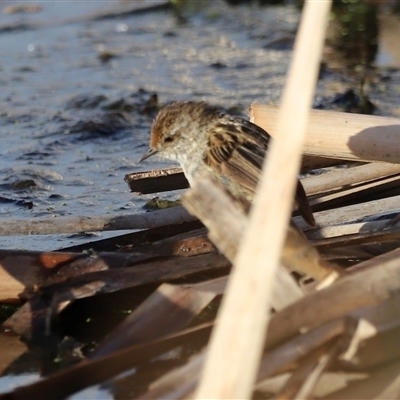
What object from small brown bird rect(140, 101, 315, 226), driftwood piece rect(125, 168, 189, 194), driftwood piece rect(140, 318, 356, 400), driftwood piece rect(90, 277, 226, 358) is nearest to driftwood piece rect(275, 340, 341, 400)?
driftwood piece rect(140, 318, 356, 400)

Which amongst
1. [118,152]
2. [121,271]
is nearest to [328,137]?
[121,271]

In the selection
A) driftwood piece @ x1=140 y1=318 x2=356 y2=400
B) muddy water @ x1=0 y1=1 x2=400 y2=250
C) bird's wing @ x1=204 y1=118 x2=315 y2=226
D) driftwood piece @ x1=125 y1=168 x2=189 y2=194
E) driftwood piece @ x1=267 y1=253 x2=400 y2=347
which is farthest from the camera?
muddy water @ x1=0 y1=1 x2=400 y2=250

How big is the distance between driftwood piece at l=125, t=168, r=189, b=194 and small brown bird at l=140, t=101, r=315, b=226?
0.08 metres

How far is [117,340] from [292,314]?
90 cm

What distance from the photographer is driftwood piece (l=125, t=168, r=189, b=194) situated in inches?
218

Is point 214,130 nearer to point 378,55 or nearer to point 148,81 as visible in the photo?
point 148,81

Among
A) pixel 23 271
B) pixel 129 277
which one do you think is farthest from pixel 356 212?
pixel 23 271

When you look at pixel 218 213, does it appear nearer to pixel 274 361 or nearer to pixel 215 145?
pixel 274 361

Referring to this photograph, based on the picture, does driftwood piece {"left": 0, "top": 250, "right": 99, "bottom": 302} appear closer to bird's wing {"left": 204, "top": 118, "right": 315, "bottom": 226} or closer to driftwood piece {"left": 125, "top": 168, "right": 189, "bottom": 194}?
driftwood piece {"left": 125, "top": 168, "right": 189, "bottom": 194}

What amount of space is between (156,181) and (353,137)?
1108mm

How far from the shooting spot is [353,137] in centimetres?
521

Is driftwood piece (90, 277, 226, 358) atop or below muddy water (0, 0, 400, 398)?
atop

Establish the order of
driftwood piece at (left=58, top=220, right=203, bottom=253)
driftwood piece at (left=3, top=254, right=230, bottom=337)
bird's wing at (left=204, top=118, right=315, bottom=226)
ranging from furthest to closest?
bird's wing at (left=204, top=118, right=315, bottom=226)
driftwood piece at (left=58, top=220, right=203, bottom=253)
driftwood piece at (left=3, top=254, right=230, bottom=337)

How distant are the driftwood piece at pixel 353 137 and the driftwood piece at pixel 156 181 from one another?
2.65 ft
